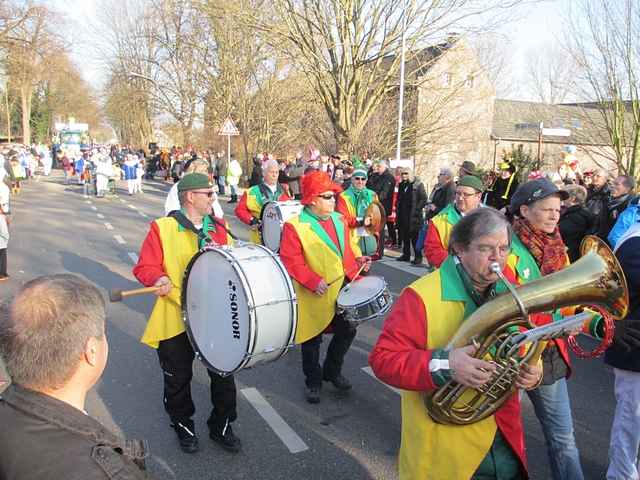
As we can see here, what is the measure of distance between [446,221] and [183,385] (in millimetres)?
2665

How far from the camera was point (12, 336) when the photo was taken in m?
1.44

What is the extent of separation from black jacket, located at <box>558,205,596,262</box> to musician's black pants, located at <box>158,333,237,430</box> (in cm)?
445

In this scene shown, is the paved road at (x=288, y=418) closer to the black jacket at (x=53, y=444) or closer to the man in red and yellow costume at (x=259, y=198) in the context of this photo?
the man in red and yellow costume at (x=259, y=198)

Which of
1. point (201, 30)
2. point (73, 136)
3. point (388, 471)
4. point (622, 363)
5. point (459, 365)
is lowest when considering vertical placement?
point (388, 471)

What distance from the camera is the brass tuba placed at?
1962mm

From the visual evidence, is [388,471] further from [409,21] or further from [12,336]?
[409,21]

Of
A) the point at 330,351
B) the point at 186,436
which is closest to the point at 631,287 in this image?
the point at 330,351

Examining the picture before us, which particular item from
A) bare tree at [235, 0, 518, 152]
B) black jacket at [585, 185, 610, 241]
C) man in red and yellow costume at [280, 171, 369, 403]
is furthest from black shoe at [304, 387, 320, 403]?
bare tree at [235, 0, 518, 152]

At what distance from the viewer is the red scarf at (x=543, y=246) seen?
3217 millimetres

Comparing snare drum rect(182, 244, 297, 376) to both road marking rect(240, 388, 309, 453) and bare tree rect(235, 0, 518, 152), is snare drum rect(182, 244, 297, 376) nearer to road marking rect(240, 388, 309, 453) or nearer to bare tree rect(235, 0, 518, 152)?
road marking rect(240, 388, 309, 453)

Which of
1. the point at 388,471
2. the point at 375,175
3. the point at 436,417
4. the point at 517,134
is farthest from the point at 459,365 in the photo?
the point at 517,134

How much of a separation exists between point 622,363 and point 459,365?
1.51 metres

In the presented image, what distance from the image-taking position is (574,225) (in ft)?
21.0

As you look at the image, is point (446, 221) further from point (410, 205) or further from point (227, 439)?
point (410, 205)
